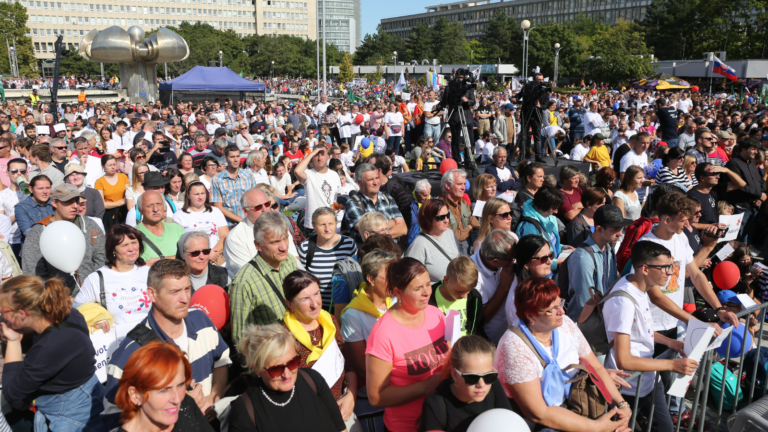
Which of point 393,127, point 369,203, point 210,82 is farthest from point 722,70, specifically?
point 369,203

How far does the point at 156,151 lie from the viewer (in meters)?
9.38

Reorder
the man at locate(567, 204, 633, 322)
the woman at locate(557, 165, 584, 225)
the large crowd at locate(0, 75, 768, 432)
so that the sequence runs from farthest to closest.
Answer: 1. the woman at locate(557, 165, 584, 225)
2. the man at locate(567, 204, 633, 322)
3. the large crowd at locate(0, 75, 768, 432)

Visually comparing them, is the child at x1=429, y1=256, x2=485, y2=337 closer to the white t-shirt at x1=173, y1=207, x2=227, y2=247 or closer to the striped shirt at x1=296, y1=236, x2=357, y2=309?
the striped shirt at x1=296, y1=236, x2=357, y2=309

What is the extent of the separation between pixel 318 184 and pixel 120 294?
322cm

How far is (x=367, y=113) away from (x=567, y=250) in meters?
14.9

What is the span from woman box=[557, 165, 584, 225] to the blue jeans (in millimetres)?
4927

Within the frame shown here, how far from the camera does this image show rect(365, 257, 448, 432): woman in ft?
9.68

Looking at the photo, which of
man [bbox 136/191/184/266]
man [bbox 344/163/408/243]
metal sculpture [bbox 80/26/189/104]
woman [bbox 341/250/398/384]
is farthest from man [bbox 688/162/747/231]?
metal sculpture [bbox 80/26/189/104]

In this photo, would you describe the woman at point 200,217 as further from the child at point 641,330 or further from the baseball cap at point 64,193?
the child at point 641,330

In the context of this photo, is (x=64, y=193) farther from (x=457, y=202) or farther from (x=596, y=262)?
(x=596, y=262)

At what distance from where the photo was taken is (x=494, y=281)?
13.6ft

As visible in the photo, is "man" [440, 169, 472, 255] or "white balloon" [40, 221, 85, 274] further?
"man" [440, 169, 472, 255]

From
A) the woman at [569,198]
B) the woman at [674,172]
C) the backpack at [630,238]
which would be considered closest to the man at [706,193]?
the woman at [674,172]

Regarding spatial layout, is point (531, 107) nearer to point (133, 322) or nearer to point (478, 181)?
point (478, 181)
